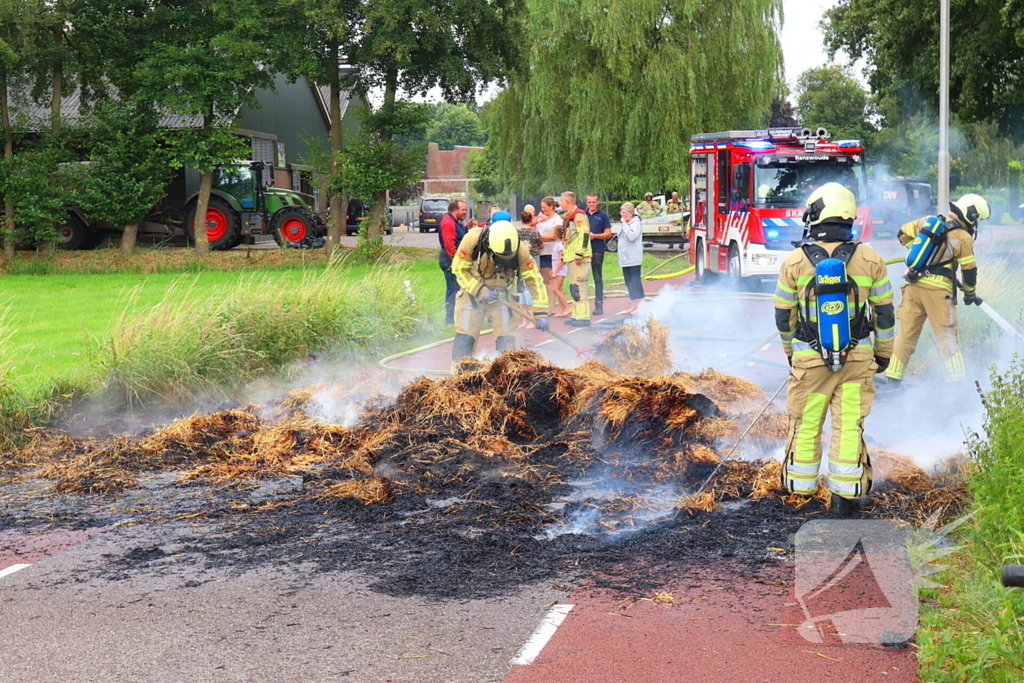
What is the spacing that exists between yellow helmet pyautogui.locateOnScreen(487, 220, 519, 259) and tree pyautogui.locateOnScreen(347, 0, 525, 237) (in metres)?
16.8

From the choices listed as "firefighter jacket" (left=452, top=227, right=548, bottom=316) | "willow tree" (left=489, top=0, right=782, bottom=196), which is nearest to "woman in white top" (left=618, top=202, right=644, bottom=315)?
"firefighter jacket" (left=452, top=227, right=548, bottom=316)

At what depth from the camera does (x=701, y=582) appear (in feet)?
→ 17.3

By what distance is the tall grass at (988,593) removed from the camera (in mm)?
3746

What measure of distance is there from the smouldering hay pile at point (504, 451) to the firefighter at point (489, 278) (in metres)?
1.10

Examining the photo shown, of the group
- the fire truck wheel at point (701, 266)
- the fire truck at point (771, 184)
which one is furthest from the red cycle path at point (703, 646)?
the fire truck wheel at point (701, 266)

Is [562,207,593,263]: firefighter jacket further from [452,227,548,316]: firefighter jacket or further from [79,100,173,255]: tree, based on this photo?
[79,100,173,255]: tree

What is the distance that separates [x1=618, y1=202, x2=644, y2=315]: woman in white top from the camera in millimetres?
16188

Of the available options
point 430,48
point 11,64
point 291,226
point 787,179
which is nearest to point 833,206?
point 787,179

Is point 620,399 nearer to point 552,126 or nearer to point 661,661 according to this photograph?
point 661,661

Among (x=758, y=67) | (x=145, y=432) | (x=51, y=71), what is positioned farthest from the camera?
(x=758, y=67)

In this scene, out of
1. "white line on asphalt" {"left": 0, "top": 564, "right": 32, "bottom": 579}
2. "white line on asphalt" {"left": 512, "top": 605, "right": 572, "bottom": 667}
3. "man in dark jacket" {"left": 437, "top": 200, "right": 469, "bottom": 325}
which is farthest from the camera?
"man in dark jacket" {"left": 437, "top": 200, "right": 469, "bottom": 325}

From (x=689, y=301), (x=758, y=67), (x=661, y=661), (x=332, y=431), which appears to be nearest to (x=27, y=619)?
(x=661, y=661)

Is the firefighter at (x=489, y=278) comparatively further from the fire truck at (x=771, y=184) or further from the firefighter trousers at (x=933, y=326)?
the fire truck at (x=771, y=184)

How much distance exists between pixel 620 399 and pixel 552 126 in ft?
77.9
